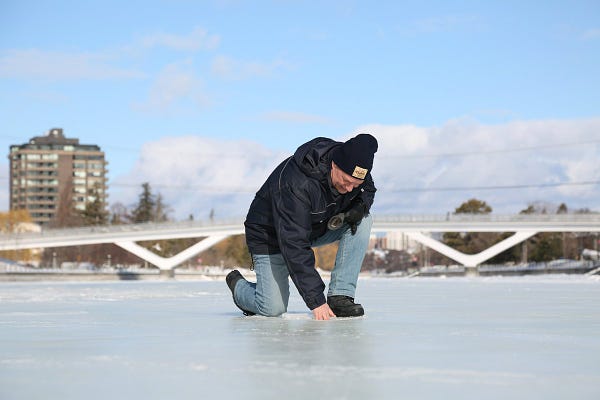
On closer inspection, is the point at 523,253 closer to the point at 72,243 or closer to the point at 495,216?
the point at 495,216

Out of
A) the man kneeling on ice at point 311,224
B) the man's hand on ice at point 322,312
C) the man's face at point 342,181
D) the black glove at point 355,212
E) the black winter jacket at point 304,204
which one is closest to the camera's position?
the man's face at point 342,181

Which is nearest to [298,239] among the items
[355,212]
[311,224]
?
[311,224]

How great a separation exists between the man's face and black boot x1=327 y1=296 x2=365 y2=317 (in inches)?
43.3

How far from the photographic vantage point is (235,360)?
3.50 metres

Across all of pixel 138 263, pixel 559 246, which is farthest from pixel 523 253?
pixel 138 263

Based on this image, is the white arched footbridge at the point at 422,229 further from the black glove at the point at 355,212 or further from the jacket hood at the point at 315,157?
the jacket hood at the point at 315,157

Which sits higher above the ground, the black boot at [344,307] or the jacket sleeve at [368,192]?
the jacket sleeve at [368,192]

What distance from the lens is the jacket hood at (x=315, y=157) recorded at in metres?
5.33

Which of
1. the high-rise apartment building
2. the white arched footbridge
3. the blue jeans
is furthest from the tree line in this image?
the blue jeans

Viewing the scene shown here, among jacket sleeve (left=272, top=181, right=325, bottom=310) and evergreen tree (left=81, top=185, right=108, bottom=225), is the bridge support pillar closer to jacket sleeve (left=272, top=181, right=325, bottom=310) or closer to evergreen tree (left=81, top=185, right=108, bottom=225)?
evergreen tree (left=81, top=185, right=108, bottom=225)

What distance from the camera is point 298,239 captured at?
213 inches

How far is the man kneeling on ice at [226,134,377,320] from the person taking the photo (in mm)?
5254

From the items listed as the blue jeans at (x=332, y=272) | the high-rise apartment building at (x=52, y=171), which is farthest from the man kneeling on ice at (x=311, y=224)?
the high-rise apartment building at (x=52, y=171)

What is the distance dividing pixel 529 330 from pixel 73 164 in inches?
7231
